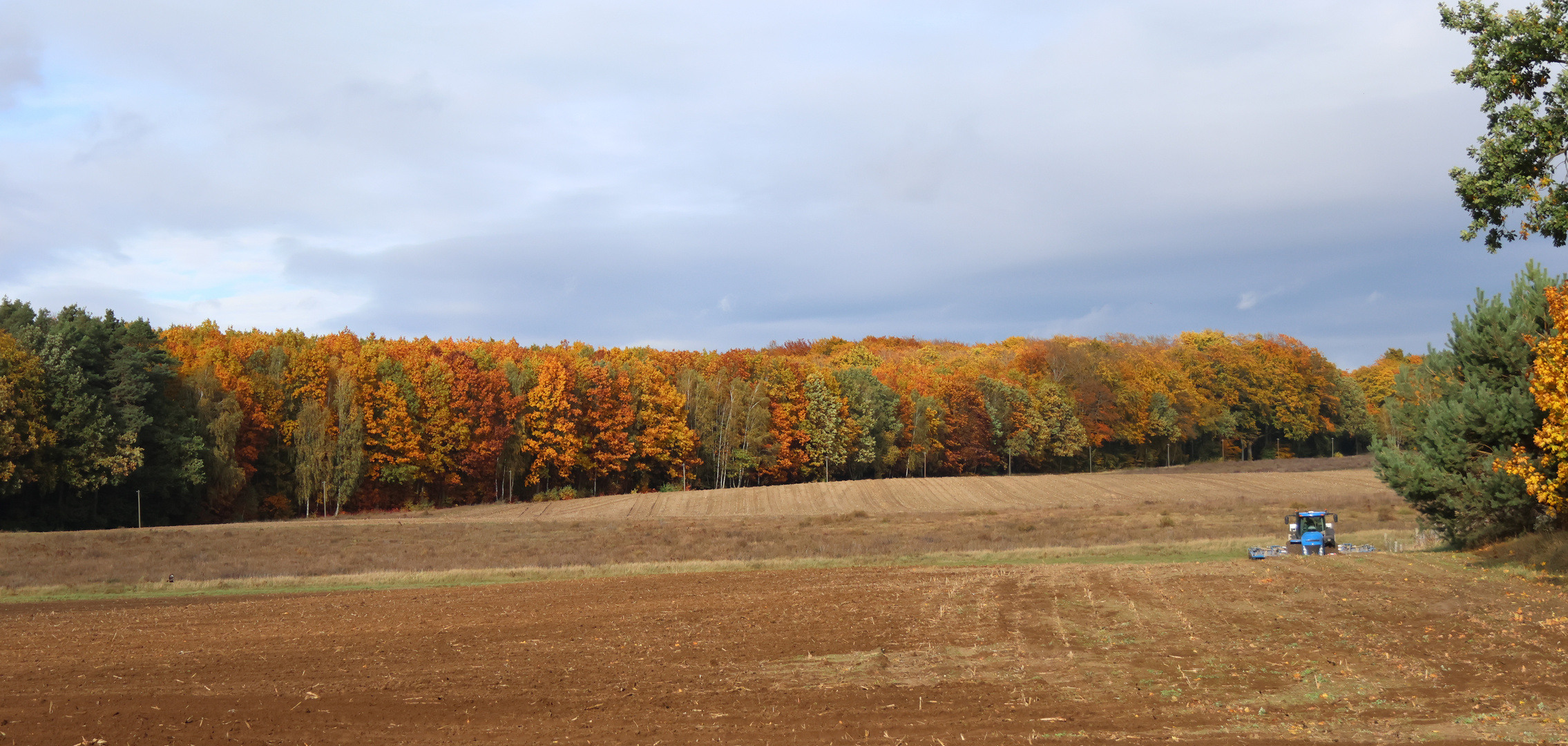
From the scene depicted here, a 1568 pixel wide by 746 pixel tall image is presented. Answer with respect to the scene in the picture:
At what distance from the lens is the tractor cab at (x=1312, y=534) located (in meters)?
31.1

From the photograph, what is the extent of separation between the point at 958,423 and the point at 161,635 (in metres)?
84.1

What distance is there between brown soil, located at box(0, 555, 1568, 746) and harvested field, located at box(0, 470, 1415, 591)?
11794 mm

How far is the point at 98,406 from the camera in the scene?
53.6 meters

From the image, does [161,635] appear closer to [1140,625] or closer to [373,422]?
[1140,625]

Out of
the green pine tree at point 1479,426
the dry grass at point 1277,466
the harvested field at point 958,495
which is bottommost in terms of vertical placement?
the harvested field at point 958,495

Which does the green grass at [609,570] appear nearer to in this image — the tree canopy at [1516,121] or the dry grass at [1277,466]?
the tree canopy at [1516,121]

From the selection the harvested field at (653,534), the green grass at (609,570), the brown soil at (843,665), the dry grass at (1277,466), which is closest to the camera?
the brown soil at (843,665)

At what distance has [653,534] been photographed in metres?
47.5

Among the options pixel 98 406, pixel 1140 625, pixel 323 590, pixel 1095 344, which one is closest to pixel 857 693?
pixel 1140 625

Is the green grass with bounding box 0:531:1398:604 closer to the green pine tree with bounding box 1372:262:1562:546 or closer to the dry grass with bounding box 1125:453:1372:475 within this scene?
the green pine tree with bounding box 1372:262:1562:546

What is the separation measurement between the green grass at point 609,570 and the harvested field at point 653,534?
1.18m

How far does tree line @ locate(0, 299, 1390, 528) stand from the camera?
180 ft

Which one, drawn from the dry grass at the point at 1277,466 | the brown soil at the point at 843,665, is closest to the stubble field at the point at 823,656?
the brown soil at the point at 843,665

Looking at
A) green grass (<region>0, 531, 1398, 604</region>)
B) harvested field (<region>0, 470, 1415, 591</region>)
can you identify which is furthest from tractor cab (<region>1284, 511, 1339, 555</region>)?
harvested field (<region>0, 470, 1415, 591</region>)
